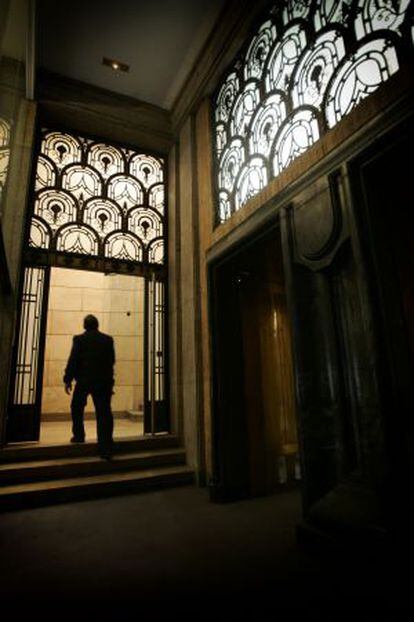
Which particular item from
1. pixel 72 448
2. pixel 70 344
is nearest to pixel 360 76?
pixel 72 448

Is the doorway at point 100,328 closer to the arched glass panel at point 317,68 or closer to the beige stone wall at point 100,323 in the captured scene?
the beige stone wall at point 100,323

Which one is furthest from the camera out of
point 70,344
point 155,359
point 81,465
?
point 70,344

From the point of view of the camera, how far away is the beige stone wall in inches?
315

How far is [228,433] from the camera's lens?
3672 millimetres

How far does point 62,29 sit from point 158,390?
198 inches

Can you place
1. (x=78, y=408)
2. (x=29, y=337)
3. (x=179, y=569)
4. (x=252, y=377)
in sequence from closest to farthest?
(x=179, y=569), (x=252, y=377), (x=78, y=408), (x=29, y=337)

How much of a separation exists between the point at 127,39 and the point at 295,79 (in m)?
2.88

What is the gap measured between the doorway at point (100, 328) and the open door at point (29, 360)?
3.13 metres

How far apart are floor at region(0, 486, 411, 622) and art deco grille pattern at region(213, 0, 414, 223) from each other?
3.04m

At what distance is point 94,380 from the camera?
14.2 ft

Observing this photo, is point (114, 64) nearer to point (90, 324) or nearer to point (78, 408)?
point (90, 324)

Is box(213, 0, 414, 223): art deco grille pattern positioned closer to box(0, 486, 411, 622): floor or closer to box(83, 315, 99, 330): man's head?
box(83, 315, 99, 330): man's head

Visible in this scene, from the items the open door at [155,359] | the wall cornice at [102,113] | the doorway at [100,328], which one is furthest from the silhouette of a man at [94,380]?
the doorway at [100,328]

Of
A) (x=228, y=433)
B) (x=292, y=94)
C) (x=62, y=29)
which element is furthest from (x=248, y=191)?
(x=62, y=29)
